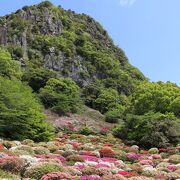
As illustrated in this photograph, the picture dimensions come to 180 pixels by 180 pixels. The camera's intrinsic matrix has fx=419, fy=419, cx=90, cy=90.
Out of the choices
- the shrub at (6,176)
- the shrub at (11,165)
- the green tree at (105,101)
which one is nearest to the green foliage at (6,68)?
the green tree at (105,101)

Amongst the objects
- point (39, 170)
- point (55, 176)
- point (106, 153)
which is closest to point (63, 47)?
point (106, 153)

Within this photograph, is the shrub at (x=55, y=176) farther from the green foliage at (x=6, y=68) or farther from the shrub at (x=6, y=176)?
the green foliage at (x=6, y=68)

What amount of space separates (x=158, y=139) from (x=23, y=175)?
25.6 meters

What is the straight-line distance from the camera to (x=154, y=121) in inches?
1634

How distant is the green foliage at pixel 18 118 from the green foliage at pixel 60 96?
21850 millimetres

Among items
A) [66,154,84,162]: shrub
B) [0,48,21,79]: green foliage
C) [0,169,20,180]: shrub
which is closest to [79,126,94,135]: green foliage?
[0,48,21,79]: green foliage

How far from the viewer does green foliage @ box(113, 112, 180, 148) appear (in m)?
Result: 39.7

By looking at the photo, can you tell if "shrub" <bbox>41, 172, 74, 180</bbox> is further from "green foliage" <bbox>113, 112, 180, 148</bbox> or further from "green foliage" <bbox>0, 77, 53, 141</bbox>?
"green foliage" <bbox>113, 112, 180, 148</bbox>

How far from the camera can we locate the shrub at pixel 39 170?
15.3 meters

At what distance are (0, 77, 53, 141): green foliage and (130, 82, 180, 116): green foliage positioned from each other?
49.0 ft

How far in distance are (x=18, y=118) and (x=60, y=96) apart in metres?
27.7

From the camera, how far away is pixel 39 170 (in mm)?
15508

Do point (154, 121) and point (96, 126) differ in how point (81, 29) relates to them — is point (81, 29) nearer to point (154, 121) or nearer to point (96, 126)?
point (96, 126)

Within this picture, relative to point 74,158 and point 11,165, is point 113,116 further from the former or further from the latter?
point 11,165
